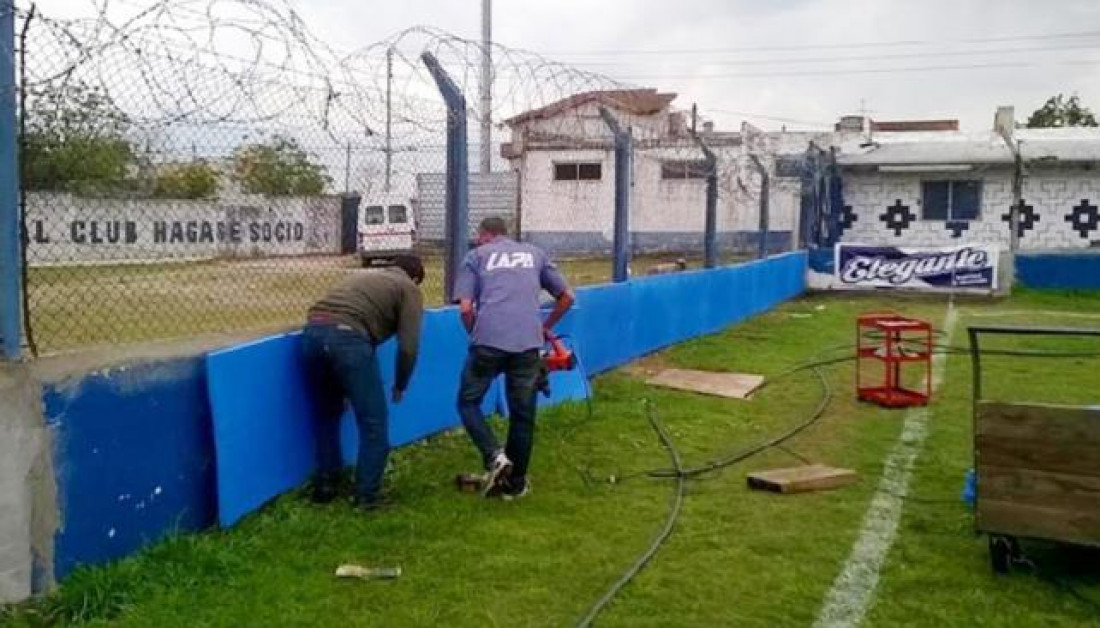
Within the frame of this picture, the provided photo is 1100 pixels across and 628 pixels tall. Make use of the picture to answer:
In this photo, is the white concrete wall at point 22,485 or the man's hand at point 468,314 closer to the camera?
the white concrete wall at point 22,485

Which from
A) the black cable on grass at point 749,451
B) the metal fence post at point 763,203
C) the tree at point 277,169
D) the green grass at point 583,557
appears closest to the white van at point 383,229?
the tree at point 277,169

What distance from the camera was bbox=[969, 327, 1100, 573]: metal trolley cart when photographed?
14.7ft

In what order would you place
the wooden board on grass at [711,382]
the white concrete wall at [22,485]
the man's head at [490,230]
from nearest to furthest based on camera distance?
the white concrete wall at [22,485], the man's head at [490,230], the wooden board on grass at [711,382]

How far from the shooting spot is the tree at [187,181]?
5.24 meters

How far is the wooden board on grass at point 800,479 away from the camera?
20.3 feet

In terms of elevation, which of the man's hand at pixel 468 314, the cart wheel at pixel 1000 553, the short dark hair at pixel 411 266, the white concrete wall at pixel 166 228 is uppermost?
the white concrete wall at pixel 166 228

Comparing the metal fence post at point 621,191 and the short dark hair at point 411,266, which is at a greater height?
the metal fence post at point 621,191

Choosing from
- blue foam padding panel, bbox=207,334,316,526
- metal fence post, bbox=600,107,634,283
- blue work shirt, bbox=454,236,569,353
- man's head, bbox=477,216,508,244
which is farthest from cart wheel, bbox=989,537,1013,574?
metal fence post, bbox=600,107,634,283

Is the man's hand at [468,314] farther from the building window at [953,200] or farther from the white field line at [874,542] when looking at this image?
the building window at [953,200]

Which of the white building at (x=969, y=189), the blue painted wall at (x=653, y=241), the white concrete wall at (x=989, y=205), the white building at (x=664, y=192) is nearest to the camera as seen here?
the blue painted wall at (x=653, y=241)

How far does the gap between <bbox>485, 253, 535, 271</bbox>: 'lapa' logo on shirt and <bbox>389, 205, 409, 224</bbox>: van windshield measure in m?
2.27

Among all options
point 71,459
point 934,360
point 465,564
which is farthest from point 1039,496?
point 934,360

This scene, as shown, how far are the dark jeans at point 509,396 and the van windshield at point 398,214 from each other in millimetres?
2522

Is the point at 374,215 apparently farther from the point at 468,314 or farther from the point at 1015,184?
the point at 1015,184
